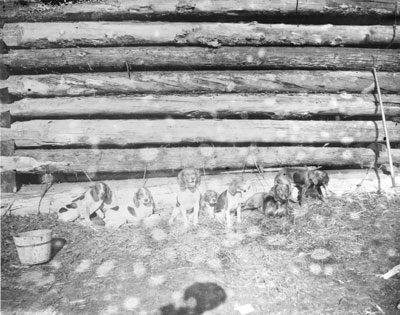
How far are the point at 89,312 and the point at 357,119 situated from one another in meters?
4.97

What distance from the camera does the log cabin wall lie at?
5418 mm

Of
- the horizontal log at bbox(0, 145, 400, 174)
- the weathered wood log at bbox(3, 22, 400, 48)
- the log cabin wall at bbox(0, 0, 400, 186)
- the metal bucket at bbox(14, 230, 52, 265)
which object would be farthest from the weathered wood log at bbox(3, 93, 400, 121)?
the metal bucket at bbox(14, 230, 52, 265)

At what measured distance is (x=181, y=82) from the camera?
5.49 metres

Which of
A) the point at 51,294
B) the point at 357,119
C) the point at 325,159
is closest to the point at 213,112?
the point at 325,159

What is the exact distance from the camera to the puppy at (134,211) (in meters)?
5.08

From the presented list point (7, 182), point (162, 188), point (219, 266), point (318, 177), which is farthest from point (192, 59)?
point (7, 182)

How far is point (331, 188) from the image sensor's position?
223 inches

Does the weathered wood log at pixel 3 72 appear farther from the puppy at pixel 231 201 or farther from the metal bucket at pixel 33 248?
the puppy at pixel 231 201

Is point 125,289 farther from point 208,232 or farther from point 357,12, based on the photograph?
point 357,12

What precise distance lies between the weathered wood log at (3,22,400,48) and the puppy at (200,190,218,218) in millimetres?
2161

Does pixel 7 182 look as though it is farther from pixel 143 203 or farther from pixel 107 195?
pixel 143 203

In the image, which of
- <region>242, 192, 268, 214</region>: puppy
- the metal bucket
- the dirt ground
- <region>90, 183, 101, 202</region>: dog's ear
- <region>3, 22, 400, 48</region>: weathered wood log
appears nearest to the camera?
the dirt ground

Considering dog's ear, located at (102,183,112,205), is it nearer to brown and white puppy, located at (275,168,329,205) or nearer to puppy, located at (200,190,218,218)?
puppy, located at (200,190,218,218)

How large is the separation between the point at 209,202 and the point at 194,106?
1.45 m
